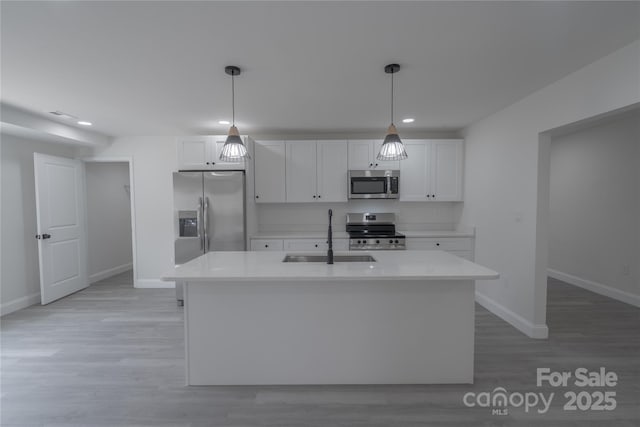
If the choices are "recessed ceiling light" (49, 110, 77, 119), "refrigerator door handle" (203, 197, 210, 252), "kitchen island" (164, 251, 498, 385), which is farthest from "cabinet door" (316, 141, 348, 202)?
"recessed ceiling light" (49, 110, 77, 119)

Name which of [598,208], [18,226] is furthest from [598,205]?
[18,226]

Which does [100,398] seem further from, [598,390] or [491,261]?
[491,261]

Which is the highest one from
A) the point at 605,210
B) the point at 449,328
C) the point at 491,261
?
the point at 605,210

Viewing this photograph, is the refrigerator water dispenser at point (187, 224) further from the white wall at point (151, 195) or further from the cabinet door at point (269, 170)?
the cabinet door at point (269, 170)

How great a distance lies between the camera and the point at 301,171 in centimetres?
412

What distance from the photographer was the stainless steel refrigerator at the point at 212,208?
3.69m

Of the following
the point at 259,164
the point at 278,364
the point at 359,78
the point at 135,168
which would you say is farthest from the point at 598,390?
the point at 135,168

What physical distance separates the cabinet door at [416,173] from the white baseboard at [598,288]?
2.66 m

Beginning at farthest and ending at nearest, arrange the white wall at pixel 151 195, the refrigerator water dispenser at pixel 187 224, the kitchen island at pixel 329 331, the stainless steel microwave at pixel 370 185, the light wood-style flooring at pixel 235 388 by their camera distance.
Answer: the white wall at pixel 151 195 → the stainless steel microwave at pixel 370 185 → the refrigerator water dispenser at pixel 187 224 → the kitchen island at pixel 329 331 → the light wood-style flooring at pixel 235 388

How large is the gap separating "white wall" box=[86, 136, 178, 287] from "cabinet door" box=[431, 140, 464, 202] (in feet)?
12.6

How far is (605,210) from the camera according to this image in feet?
13.1

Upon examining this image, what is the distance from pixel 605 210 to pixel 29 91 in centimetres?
682

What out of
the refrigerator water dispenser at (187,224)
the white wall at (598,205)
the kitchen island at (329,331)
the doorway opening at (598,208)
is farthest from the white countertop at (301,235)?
the white wall at (598,205)

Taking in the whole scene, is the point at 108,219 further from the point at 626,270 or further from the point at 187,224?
the point at 626,270
